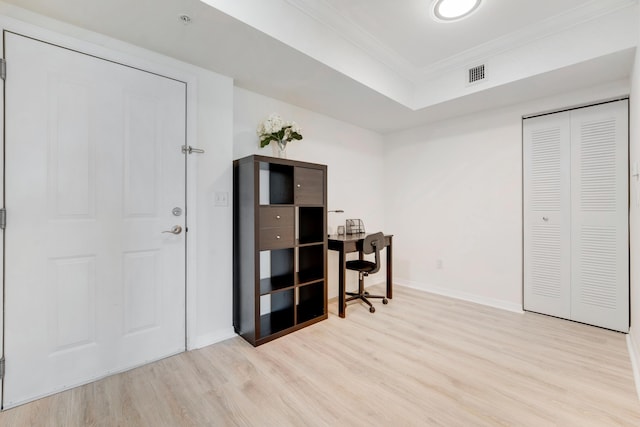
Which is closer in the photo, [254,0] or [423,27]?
[254,0]

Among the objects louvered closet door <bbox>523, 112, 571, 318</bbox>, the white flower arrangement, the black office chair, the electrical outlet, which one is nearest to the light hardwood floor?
louvered closet door <bbox>523, 112, 571, 318</bbox>

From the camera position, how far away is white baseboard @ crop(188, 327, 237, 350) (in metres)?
2.29

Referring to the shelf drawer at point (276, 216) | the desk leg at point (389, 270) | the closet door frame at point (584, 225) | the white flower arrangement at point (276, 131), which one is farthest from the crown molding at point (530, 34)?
the shelf drawer at point (276, 216)

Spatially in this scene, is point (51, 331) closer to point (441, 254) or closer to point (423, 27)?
point (423, 27)

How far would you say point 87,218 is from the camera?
1.86 metres

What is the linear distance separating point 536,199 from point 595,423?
217 cm

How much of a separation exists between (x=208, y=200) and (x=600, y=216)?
359 cm

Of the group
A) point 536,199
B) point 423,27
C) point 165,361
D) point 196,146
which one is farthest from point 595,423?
point 196,146

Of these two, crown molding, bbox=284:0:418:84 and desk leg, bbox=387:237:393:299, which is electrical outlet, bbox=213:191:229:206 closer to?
crown molding, bbox=284:0:418:84

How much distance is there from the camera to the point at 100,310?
74.5 inches

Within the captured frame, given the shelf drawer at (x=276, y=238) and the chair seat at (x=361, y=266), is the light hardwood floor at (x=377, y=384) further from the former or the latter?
the shelf drawer at (x=276, y=238)

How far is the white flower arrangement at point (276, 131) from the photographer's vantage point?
103 inches

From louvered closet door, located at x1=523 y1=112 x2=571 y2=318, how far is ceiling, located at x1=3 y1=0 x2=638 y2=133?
41 centimetres

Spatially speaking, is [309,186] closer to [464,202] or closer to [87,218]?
[87,218]
